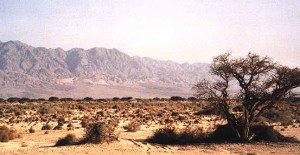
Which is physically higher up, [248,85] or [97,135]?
[248,85]

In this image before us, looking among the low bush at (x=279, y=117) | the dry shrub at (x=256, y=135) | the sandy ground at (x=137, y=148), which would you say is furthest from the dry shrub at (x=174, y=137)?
the low bush at (x=279, y=117)

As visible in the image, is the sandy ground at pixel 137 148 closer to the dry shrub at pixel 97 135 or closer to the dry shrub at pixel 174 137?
the dry shrub at pixel 97 135

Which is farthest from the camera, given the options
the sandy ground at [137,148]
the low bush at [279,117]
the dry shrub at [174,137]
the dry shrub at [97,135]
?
the low bush at [279,117]

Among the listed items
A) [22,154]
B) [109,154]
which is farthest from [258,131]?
[22,154]

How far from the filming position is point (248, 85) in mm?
25984

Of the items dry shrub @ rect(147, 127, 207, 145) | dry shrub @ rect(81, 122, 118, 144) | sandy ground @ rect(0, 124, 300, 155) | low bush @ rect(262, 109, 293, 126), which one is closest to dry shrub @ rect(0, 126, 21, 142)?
sandy ground @ rect(0, 124, 300, 155)

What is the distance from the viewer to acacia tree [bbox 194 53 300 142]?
1013 inches

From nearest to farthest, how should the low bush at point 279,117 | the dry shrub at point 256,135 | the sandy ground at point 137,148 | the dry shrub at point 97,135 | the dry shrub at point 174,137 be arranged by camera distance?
the sandy ground at point 137,148, the dry shrub at point 97,135, the dry shrub at point 174,137, the dry shrub at point 256,135, the low bush at point 279,117

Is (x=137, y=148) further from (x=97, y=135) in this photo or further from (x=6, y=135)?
(x=6, y=135)

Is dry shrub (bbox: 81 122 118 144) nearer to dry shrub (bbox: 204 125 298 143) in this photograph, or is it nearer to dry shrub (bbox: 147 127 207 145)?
dry shrub (bbox: 147 127 207 145)

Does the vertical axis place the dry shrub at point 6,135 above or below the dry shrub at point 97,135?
below

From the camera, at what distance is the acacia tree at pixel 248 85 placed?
25734 millimetres

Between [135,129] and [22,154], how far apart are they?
497 inches

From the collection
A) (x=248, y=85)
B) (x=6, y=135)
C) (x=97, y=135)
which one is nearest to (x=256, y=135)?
(x=248, y=85)
